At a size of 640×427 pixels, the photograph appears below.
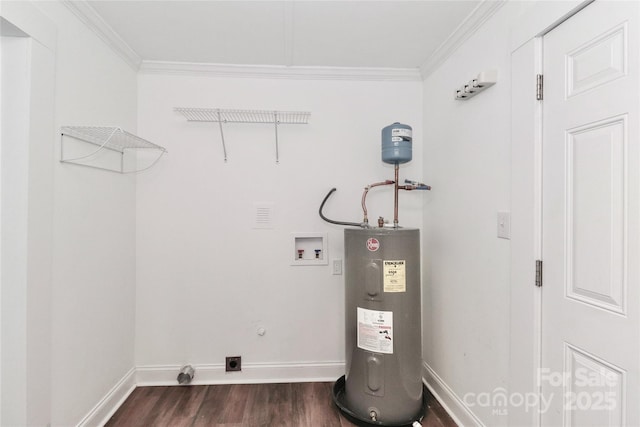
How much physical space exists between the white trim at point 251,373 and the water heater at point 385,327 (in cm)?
44

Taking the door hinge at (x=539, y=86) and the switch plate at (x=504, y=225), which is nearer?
the door hinge at (x=539, y=86)

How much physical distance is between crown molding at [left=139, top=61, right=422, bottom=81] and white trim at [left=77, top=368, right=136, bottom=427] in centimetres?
214

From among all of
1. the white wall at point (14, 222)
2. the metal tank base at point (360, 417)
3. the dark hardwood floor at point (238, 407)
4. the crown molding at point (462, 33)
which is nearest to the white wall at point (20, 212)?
the white wall at point (14, 222)

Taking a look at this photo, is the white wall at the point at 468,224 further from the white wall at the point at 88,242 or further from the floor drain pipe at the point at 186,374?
the white wall at the point at 88,242

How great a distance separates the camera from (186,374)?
2006 mm

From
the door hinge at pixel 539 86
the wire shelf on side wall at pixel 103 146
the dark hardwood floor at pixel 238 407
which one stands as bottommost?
the dark hardwood floor at pixel 238 407

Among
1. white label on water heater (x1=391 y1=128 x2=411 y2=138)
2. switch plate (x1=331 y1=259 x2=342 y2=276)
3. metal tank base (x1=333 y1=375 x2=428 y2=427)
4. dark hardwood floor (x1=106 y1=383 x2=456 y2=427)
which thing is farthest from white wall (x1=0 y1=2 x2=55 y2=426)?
white label on water heater (x1=391 y1=128 x2=411 y2=138)

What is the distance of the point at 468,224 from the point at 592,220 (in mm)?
661

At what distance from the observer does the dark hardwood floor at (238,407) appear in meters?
1.72

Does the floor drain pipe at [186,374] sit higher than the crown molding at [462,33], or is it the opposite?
the crown molding at [462,33]

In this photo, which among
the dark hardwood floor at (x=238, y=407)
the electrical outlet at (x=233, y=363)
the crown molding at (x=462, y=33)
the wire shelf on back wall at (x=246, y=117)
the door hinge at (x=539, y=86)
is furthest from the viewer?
the electrical outlet at (x=233, y=363)

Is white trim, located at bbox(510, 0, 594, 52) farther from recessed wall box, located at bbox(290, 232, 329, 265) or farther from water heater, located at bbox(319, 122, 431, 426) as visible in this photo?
recessed wall box, located at bbox(290, 232, 329, 265)

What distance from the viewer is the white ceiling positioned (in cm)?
152

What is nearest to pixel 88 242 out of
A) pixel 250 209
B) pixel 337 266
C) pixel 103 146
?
pixel 103 146
